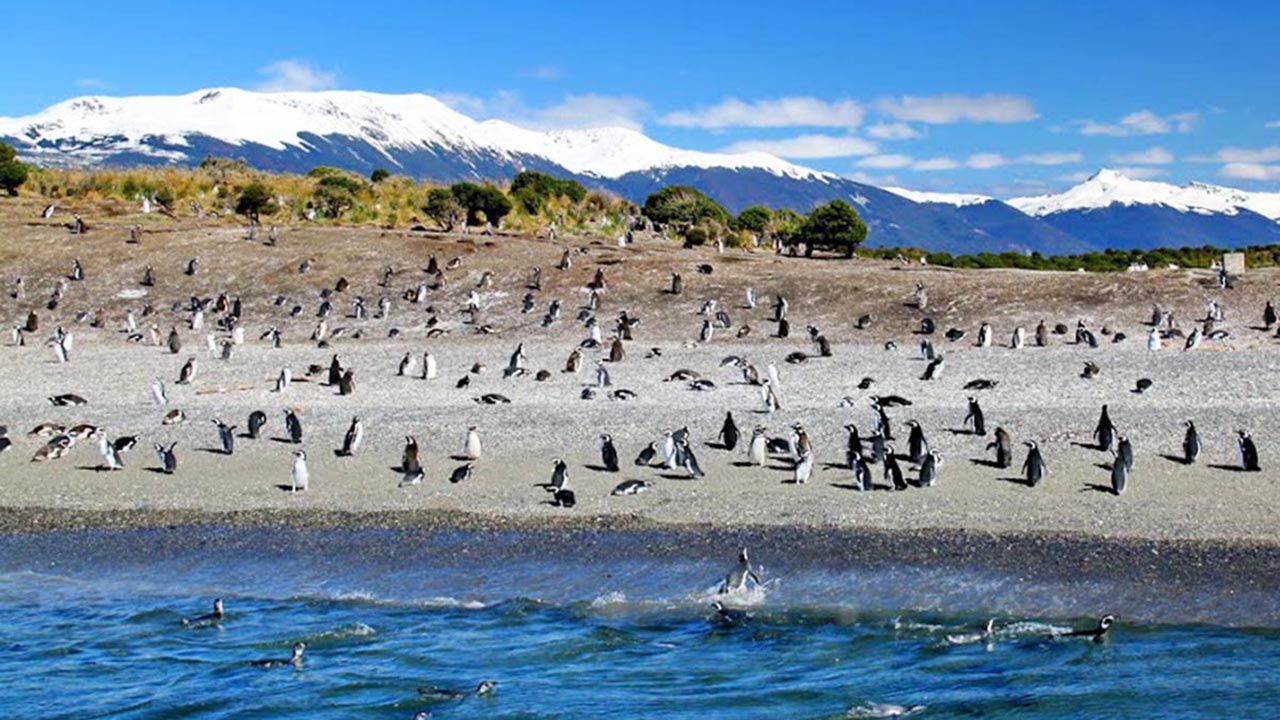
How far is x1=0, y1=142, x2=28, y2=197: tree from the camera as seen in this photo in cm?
5162

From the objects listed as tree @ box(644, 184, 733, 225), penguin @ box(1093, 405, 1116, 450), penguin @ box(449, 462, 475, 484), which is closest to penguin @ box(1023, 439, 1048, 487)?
penguin @ box(1093, 405, 1116, 450)

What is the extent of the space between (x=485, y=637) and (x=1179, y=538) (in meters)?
7.02

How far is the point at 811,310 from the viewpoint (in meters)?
34.2

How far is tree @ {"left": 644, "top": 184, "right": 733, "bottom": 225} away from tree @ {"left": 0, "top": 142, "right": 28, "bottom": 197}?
856 inches

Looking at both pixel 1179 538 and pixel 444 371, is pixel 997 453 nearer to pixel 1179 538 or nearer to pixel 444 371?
pixel 1179 538

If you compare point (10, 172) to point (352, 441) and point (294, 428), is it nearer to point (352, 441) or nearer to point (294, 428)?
point (294, 428)

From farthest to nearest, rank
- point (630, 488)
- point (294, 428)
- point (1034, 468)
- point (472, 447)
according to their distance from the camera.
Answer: point (294, 428)
point (472, 447)
point (630, 488)
point (1034, 468)

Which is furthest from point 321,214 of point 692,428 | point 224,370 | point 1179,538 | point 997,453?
point 1179,538

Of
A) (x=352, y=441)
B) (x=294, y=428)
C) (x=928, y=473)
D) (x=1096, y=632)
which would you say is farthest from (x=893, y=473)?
(x=294, y=428)

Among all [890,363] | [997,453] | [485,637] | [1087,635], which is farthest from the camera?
[890,363]

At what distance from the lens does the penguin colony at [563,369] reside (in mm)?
19016

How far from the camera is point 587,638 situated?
44.9 feet

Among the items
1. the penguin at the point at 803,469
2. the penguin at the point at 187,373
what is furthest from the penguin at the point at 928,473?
the penguin at the point at 187,373

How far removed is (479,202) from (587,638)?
37.7m
